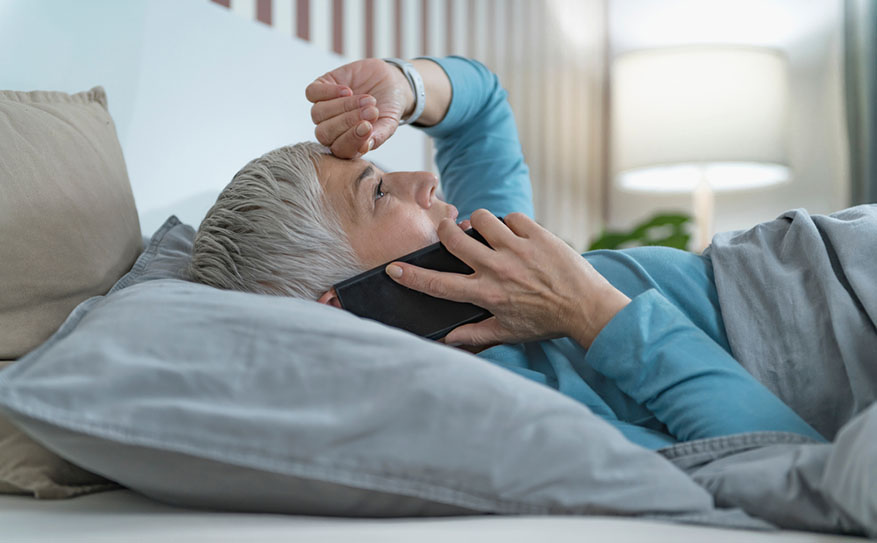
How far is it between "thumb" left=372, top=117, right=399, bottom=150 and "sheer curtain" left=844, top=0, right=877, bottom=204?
218 centimetres

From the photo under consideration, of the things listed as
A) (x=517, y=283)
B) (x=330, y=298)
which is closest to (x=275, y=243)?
(x=330, y=298)

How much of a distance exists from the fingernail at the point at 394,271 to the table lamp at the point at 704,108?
6.16ft

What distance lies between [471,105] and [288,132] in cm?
46

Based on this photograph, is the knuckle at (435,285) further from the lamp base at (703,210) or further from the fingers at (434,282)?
the lamp base at (703,210)

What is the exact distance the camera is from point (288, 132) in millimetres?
1789

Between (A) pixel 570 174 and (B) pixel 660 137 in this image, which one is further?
(A) pixel 570 174

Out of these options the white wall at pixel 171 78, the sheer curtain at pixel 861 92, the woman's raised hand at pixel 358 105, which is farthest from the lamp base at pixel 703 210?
the woman's raised hand at pixel 358 105

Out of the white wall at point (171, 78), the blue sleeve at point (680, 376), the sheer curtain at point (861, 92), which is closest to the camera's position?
the blue sleeve at point (680, 376)

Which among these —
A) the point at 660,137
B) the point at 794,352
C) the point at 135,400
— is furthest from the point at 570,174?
the point at 135,400

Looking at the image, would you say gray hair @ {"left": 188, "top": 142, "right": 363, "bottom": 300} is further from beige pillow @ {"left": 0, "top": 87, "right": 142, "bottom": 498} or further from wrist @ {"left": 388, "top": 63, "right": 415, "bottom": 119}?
wrist @ {"left": 388, "top": 63, "right": 415, "bottom": 119}

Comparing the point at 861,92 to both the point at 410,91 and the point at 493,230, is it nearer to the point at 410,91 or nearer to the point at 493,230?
the point at 410,91

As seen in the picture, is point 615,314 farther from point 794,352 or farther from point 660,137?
point 660,137

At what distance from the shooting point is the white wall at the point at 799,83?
300 cm

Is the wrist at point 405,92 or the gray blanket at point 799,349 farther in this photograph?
the wrist at point 405,92
